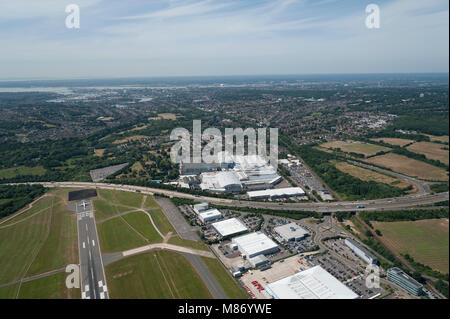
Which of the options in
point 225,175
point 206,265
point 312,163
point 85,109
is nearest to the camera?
point 206,265

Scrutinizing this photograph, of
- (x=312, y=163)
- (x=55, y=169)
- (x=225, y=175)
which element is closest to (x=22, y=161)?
(x=55, y=169)

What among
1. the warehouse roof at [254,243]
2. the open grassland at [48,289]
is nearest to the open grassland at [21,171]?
the open grassland at [48,289]

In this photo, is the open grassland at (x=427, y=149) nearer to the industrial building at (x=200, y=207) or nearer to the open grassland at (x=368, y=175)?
the open grassland at (x=368, y=175)

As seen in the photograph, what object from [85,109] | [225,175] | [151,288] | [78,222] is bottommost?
[151,288]

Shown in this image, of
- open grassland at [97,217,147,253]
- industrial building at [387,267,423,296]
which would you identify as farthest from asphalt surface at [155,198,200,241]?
industrial building at [387,267,423,296]

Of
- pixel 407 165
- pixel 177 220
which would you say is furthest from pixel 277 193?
pixel 407 165

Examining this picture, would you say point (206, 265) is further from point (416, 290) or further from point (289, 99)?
point (289, 99)

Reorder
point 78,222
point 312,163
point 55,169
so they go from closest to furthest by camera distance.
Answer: point 78,222
point 55,169
point 312,163
